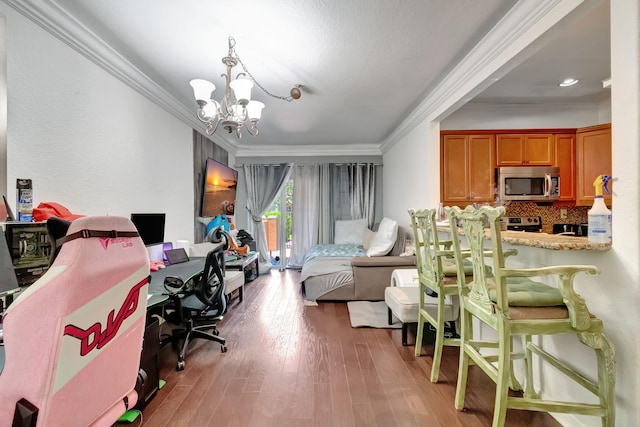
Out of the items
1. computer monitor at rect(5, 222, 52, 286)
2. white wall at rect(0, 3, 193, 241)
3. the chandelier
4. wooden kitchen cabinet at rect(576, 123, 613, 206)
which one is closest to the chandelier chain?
the chandelier

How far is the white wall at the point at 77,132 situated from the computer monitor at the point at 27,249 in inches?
14.9

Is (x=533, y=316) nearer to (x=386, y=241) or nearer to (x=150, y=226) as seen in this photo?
(x=386, y=241)

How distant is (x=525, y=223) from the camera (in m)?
3.87

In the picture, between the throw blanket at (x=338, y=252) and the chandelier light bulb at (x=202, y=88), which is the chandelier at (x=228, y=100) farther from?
the throw blanket at (x=338, y=252)

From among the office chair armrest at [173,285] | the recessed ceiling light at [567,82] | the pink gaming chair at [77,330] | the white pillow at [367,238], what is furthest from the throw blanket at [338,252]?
Result: the pink gaming chair at [77,330]

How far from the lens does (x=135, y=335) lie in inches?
40.1

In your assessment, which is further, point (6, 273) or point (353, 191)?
point (353, 191)

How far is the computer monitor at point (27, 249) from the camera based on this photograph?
135cm

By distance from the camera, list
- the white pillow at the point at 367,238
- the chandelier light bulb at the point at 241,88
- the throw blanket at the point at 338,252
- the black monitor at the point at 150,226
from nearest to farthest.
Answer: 1. the chandelier light bulb at the point at 241,88
2. the black monitor at the point at 150,226
3. the throw blanket at the point at 338,252
4. the white pillow at the point at 367,238

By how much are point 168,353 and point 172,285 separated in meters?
0.87

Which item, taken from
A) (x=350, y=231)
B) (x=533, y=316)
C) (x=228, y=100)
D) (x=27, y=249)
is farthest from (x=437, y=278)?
(x=350, y=231)

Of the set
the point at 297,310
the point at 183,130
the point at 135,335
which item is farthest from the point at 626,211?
the point at 183,130

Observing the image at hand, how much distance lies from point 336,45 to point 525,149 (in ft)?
10.0

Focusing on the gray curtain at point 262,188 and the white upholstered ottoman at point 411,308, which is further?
the gray curtain at point 262,188
